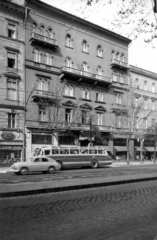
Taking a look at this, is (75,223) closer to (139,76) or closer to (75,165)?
(75,165)

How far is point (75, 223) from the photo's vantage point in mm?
5570

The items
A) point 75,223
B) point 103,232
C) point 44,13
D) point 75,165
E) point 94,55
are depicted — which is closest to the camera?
point 103,232

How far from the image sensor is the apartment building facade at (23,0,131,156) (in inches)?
1281

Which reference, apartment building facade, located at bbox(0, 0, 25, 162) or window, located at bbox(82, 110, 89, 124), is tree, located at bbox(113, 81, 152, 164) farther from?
apartment building facade, located at bbox(0, 0, 25, 162)

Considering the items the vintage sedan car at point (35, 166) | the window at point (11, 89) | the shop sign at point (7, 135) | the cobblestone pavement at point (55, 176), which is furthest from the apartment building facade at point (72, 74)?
the cobblestone pavement at point (55, 176)

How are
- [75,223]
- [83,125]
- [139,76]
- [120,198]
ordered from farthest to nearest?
[139,76] < [83,125] < [120,198] < [75,223]

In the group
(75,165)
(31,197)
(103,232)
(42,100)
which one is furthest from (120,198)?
(42,100)

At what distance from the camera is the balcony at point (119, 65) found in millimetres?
40987

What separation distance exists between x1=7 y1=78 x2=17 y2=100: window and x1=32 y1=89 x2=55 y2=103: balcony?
7.83 ft

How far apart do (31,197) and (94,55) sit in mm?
33833

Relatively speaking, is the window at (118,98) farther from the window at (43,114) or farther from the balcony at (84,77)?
the window at (43,114)

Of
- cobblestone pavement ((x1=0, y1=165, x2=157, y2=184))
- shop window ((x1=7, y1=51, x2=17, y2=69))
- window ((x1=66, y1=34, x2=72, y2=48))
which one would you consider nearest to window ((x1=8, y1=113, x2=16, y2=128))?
shop window ((x1=7, y1=51, x2=17, y2=69))

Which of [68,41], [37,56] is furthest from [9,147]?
[68,41]

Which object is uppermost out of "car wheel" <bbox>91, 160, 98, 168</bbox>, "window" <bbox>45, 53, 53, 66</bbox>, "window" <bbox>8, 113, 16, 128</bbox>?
"window" <bbox>45, 53, 53, 66</bbox>
